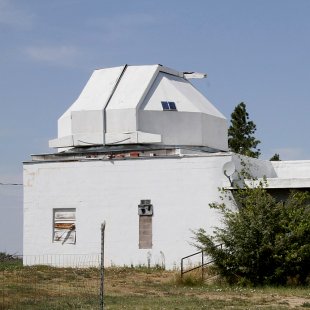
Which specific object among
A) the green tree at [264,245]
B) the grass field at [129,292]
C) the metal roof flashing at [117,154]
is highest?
the metal roof flashing at [117,154]

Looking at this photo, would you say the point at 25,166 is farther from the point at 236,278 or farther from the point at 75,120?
the point at 236,278

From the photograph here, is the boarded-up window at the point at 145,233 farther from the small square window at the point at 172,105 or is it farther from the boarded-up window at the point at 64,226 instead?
the small square window at the point at 172,105

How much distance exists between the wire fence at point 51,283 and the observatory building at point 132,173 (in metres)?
0.34

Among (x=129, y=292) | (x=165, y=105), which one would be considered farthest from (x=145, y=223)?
(x=129, y=292)

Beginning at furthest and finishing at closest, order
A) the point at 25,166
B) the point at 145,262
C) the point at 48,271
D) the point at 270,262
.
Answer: the point at 25,166, the point at 145,262, the point at 48,271, the point at 270,262

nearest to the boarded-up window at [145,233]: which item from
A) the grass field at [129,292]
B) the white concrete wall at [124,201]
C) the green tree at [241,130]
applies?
the white concrete wall at [124,201]

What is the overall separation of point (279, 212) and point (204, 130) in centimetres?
1080

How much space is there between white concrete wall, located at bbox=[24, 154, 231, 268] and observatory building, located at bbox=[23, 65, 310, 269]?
0.04 m

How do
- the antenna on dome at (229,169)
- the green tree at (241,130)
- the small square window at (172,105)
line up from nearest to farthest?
1. the antenna on dome at (229,169)
2. the small square window at (172,105)
3. the green tree at (241,130)

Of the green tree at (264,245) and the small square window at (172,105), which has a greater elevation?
the small square window at (172,105)

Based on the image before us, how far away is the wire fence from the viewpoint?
21011 millimetres

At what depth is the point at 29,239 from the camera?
36.2 meters

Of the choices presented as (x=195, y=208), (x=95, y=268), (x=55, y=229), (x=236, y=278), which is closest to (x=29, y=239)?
(x=55, y=229)

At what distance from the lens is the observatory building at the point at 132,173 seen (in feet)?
111
